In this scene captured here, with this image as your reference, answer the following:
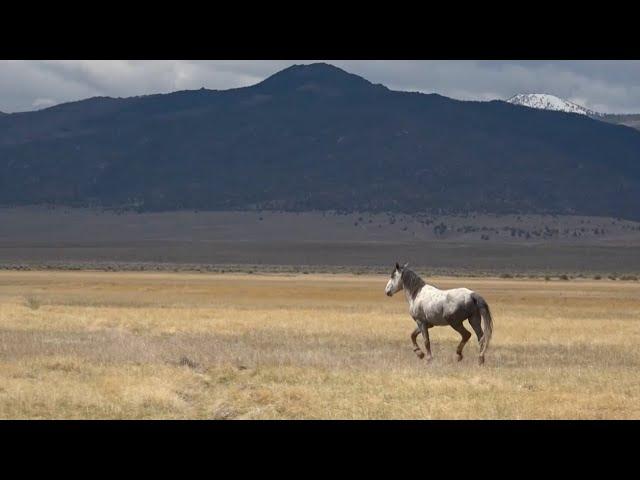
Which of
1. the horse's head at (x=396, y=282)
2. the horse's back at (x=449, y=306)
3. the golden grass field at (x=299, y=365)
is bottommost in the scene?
the golden grass field at (x=299, y=365)

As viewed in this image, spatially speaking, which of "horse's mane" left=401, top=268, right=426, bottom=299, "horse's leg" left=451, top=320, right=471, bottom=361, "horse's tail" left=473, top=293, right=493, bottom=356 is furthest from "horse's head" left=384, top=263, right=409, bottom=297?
"horse's tail" left=473, top=293, right=493, bottom=356

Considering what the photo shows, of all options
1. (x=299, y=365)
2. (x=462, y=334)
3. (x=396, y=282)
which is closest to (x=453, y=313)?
(x=462, y=334)

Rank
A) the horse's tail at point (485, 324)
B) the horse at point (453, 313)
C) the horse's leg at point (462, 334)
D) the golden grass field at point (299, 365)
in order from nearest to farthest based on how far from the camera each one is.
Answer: the golden grass field at point (299, 365), the horse's tail at point (485, 324), the horse at point (453, 313), the horse's leg at point (462, 334)

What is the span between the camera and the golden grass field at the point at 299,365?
12977 millimetres

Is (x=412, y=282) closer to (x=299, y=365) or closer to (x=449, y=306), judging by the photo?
(x=449, y=306)

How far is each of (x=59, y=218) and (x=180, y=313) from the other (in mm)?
134243

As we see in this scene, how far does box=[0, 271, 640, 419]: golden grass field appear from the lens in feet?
42.6

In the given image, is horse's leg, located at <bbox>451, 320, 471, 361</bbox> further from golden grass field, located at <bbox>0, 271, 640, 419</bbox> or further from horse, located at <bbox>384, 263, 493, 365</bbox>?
golden grass field, located at <bbox>0, 271, 640, 419</bbox>

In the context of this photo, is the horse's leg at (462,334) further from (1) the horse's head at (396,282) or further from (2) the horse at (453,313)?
(1) the horse's head at (396,282)

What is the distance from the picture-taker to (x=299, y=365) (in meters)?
17.3

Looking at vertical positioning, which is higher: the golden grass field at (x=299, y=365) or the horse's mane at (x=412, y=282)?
the horse's mane at (x=412, y=282)

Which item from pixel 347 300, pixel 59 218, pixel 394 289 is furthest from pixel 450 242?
pixel 394 289

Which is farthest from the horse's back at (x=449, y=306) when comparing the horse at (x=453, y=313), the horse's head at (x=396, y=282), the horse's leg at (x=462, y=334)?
the horse's head at (x=396, y=282)
